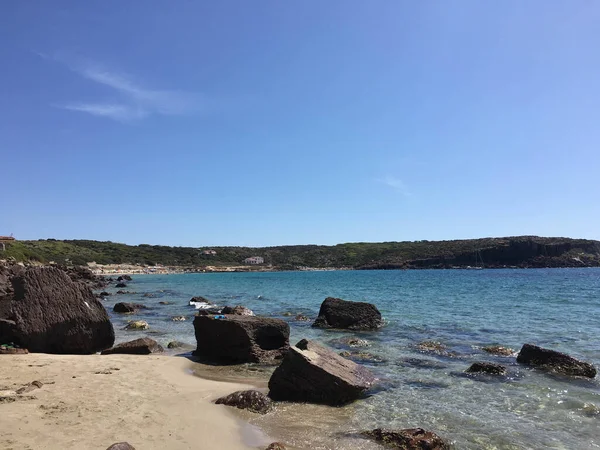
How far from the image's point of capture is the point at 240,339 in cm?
1370

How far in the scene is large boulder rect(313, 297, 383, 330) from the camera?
21.0 m

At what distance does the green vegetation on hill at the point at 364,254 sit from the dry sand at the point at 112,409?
99.0 metres

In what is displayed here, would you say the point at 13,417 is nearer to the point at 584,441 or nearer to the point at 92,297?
the point at 92,297

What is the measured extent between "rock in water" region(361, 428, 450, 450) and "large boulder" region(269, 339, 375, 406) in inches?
78.4

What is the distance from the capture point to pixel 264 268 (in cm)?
15638

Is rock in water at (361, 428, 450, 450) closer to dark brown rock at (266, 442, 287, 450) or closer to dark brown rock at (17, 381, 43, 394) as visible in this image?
dark brown rock at (266, 442, 287, 450)

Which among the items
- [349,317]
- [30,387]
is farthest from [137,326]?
[30,387]

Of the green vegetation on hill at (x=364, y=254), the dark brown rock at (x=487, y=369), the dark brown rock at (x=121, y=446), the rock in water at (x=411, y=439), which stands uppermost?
the green vegetation on hill at (x=364, y=254)

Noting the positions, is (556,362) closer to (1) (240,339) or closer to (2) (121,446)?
(1) (240,339)

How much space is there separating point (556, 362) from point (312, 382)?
8.11 m

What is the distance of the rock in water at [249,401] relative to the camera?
888 centimetres

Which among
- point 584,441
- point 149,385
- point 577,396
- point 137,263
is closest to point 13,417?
point 149,385

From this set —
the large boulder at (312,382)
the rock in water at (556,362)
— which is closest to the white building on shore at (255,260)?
the rock in water at (556,362)

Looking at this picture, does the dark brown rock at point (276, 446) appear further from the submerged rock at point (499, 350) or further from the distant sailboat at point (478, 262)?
the distant sailboat at point (478, 262)
